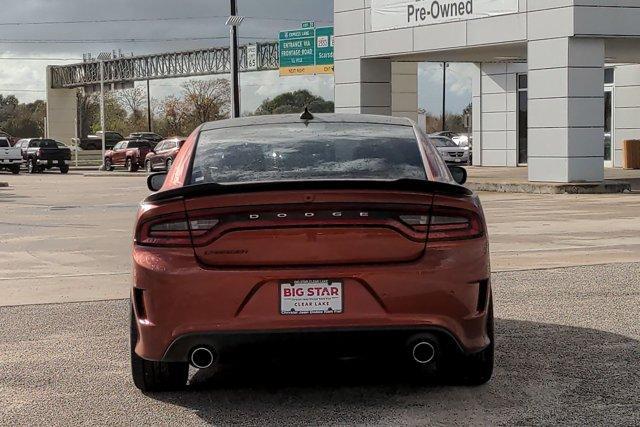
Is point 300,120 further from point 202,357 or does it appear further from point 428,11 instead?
point 428,11

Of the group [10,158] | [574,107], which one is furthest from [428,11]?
[10,158]

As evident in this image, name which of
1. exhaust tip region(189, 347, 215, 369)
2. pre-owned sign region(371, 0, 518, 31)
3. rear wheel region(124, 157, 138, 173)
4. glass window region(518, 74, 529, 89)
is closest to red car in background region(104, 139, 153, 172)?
rear wheel region(124, 157, 138, 173)

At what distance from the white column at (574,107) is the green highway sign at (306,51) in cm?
3029

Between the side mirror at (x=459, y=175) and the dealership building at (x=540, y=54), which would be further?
the dealership building at (x=540, y=54)

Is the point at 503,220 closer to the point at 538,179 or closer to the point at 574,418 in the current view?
the point at 538,179

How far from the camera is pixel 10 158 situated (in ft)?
171

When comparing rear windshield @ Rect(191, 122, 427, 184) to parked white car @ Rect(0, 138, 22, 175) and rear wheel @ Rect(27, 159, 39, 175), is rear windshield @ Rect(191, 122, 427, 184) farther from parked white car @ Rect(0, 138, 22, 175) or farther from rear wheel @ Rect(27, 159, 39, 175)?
rear wheel @ Rect(27, 159, 39, 175)

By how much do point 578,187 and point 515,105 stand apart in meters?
15.6

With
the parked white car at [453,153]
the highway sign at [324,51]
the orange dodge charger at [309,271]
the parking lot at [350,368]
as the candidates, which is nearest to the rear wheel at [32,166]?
the highway sign at [324,51]

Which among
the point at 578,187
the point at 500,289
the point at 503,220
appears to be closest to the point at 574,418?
the point at 500,289

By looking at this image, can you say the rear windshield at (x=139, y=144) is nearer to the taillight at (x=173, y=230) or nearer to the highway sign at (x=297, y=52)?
the highway sign at (x=297, y=52)

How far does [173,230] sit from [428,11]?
26.0 m

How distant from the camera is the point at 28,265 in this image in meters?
13.0

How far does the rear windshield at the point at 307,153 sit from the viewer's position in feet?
19.6
